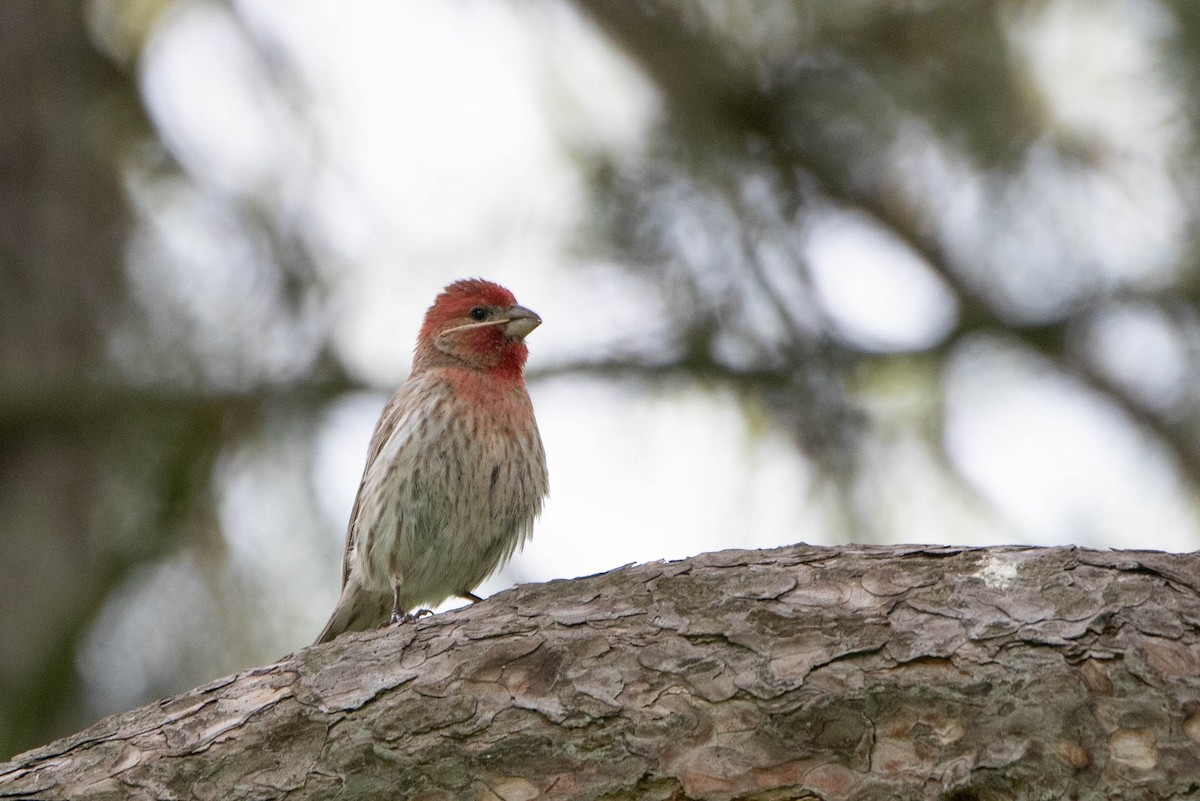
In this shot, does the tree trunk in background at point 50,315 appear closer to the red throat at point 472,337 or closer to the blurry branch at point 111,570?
the blurry branch at point 111,570

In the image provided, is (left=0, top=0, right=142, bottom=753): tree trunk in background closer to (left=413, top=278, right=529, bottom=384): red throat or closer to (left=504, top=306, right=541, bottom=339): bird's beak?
(left=413, top=278, right=529, bottom=384): red throat

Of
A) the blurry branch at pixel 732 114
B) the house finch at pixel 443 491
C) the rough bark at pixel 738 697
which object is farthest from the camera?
the blurry branch at pixel 732 114

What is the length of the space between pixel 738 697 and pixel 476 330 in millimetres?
3398

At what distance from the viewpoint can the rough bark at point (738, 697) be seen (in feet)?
11.8

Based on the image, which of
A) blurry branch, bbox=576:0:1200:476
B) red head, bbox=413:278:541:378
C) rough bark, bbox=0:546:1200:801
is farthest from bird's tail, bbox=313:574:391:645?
rough bark, bbox=0:546:1200:801

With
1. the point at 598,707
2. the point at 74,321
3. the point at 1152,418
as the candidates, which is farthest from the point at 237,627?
the point at 1152,418

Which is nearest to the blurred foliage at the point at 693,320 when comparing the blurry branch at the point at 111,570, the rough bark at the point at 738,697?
the blurry branch at the point at 111,570

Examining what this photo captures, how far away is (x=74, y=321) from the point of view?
8.11 metres

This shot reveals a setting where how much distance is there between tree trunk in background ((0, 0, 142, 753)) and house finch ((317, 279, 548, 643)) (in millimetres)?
2024

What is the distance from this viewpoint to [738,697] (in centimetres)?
381

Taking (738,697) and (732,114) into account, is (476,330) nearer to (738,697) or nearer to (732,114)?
(732,114)

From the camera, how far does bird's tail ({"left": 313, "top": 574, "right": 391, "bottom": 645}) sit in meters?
6.47

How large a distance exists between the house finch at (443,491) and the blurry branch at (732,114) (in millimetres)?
1150

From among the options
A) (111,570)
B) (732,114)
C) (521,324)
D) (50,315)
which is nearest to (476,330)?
(521,324)
